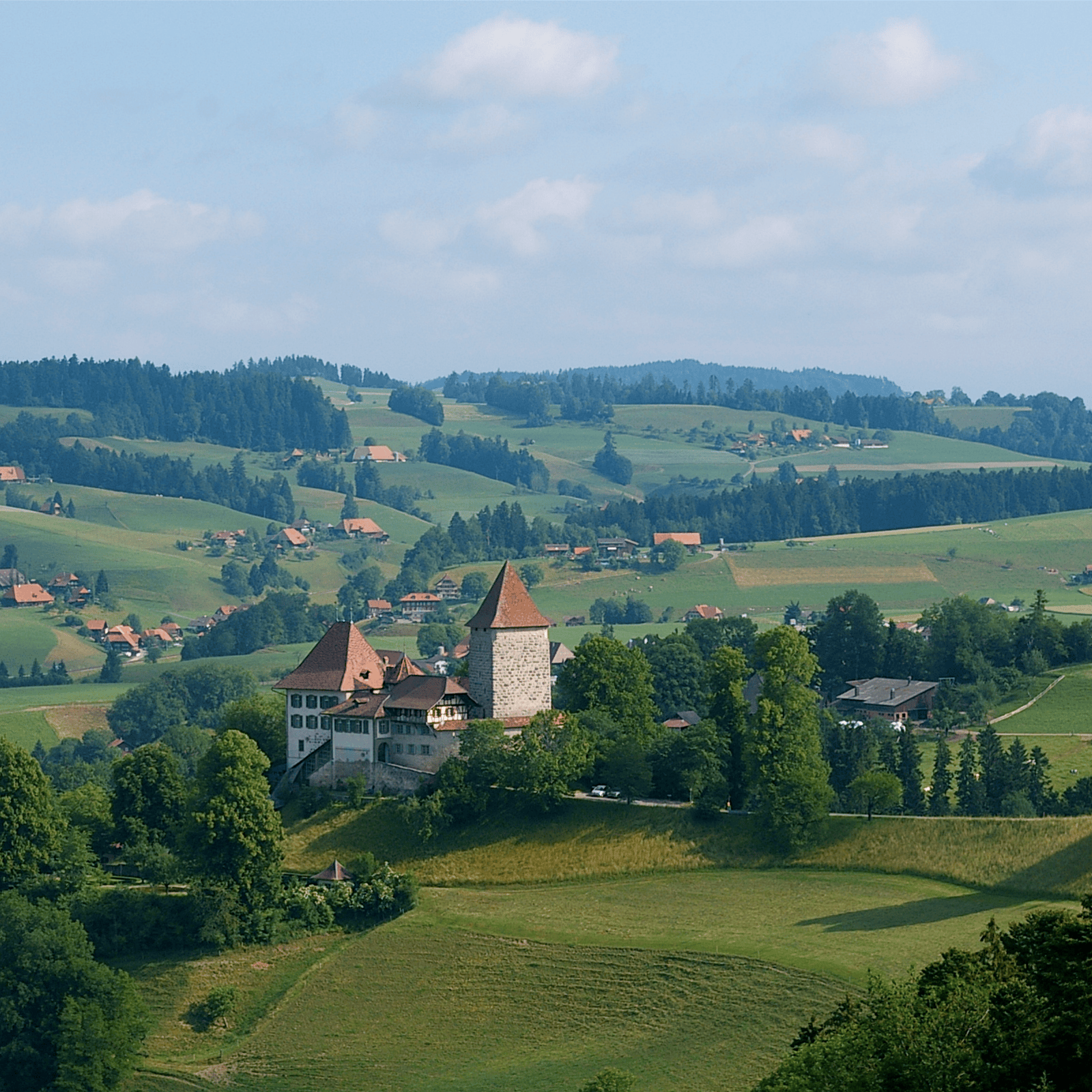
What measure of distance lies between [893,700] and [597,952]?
4733 cm

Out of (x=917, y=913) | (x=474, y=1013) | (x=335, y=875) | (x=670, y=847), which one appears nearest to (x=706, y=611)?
(x=670, y=847)

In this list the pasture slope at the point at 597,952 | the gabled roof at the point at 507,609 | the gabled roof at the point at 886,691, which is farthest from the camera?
the gabled roof at the point at 886,691

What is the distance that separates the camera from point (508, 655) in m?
96.9

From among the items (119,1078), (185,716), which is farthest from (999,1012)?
(185,716)

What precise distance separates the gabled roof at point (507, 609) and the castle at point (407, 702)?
0.05 metres

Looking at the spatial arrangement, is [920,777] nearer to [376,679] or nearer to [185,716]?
[376,679]

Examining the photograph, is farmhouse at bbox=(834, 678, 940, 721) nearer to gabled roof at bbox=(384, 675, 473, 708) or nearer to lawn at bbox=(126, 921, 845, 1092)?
gabled roof at bbox=(384, 675, 473, 708)

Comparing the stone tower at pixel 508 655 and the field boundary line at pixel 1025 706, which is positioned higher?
the stone tower at pixel 508 655

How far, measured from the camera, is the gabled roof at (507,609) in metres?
96.6

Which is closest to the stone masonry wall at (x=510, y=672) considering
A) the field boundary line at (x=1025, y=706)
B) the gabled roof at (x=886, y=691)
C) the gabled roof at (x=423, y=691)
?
the gabled roof at (x=423, y=691)

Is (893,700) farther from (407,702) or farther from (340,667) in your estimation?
(340,667)

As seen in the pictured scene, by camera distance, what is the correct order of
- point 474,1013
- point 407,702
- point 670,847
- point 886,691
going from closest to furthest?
point 474,1013
point 670,847
point 407,702
point 886,691

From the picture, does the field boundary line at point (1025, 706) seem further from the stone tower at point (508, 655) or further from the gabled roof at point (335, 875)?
the gabled roof at point (335, 875)

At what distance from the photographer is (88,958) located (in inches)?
3187
